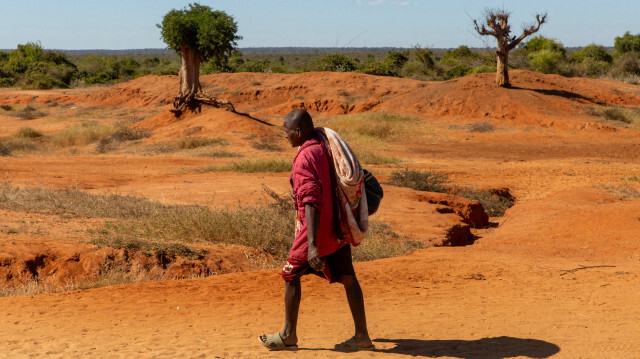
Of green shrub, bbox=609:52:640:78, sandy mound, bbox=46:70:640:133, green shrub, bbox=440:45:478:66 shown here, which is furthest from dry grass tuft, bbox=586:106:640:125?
green shrub, bbox=440:45:478:66

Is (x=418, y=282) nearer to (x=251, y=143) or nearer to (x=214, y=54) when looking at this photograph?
(x=251, y=143)

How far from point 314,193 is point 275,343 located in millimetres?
981

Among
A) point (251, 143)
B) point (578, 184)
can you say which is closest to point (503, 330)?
point (578, 184)

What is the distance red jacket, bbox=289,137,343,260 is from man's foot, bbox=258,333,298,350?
540 millimetres

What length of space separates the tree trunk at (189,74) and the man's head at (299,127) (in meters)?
21.1

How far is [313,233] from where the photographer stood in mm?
3578

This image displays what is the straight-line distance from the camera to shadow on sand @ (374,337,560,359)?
12.8ft

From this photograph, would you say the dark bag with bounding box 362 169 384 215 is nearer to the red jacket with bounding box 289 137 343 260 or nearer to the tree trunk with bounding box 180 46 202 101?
the red jacket with bounding box 289 137 343 260

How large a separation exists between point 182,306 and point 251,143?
14353mm

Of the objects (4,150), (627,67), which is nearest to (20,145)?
(4,150)

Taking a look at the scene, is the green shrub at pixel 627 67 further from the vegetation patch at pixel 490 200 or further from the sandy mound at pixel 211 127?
the vegetation patch at pixel 490 200

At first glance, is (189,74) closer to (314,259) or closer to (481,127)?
(481,127)

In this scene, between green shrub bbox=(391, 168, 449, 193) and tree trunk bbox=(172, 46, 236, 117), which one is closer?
green shrub bbox=(391, 168, 449, 193)

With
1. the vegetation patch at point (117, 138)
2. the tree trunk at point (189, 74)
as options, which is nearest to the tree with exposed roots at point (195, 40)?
the tree trunk at point (189, 74)
